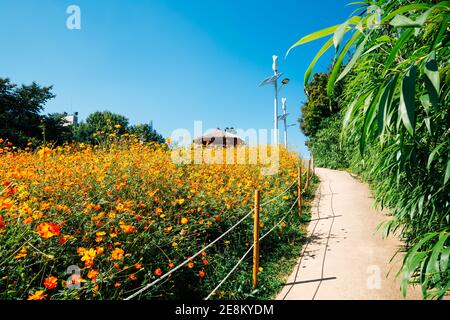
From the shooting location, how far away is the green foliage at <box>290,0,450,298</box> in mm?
918

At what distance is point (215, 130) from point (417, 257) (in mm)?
37320

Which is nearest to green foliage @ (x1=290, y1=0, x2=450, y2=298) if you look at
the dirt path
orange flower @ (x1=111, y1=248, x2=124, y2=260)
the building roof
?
the dirt path

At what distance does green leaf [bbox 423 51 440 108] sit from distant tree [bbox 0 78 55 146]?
21.1 m

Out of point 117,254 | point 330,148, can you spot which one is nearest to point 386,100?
point 117,254

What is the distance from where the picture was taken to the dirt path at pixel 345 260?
10.2ft

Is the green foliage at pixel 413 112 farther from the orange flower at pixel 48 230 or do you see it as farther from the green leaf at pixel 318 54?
the orange flower at pixel 48 230

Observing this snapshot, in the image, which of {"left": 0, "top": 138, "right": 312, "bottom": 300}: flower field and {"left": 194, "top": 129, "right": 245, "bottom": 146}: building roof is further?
{"left": 194, "top": 129, "right": 245, "bottom": 146}: building roof

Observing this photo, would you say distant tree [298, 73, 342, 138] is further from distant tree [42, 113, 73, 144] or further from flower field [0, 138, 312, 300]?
distant tree [42, 113, 73, 144]

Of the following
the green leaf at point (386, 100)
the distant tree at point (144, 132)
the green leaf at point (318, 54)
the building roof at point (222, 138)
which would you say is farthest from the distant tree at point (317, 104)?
the green leaf at point (386, 100)

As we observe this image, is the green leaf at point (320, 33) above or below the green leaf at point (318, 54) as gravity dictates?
above

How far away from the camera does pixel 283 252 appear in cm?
434

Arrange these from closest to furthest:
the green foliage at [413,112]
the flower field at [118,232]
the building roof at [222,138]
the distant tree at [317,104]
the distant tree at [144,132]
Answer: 1. the green foliage at [413,112]
2. the flower field at [118,232]
3. the distant tree at [144,132]
4. the distant tree at [317,104]
5. the building roof at [222,138]

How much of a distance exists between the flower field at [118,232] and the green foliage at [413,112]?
1.90m
